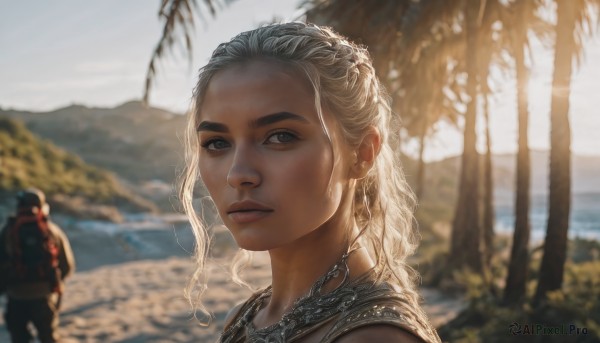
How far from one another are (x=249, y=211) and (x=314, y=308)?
268 millimetres

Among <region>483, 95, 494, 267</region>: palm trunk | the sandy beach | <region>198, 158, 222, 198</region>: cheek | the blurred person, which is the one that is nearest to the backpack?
the blurred person

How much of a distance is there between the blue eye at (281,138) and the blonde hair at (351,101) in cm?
9

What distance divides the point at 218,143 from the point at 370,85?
0.46 metres

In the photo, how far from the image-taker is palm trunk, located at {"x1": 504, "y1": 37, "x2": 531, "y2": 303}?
7.86 meters

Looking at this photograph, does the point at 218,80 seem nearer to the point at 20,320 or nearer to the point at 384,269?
the point at 384,269

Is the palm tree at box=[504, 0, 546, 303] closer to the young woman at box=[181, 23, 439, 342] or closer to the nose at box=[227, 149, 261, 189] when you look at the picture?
the young woman at box=[181, 23, 439, 342]

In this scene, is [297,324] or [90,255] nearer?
[297,324]

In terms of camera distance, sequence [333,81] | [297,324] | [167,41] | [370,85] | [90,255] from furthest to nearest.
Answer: [90,255] → [167,41] → [370,85] → [333,81] → [297,324]

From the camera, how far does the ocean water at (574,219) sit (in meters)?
33.0

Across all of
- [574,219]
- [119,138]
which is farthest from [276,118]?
[119,138]

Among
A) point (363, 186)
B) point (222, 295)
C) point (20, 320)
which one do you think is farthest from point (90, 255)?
point (363, 186)

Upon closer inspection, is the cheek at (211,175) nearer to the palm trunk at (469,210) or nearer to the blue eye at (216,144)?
the blue eye at (216,144)

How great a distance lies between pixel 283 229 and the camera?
146 centimetres

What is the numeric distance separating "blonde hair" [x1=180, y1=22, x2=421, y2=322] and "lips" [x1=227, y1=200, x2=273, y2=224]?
27 cm
